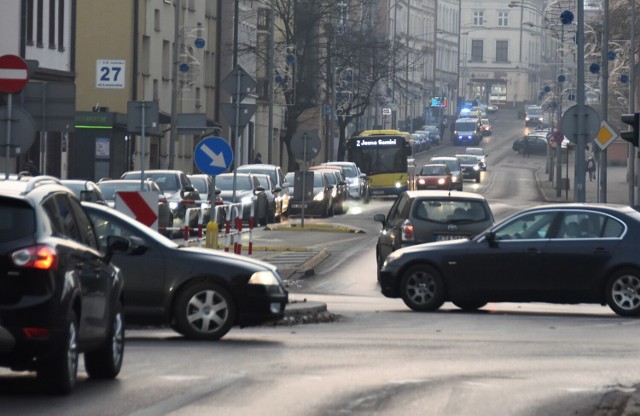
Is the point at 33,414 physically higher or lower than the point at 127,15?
lower

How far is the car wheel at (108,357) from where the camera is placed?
41.9 ft

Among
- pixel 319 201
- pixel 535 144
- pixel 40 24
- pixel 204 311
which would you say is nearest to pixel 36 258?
pixel 204 311

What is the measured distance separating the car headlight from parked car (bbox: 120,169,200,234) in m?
21.2

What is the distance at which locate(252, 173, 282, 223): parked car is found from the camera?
4919cm

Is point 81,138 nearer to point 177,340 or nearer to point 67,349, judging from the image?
point 177,340

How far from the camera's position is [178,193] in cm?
4078

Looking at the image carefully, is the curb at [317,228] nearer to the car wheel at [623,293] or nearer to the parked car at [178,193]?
the parked car at [178,193]

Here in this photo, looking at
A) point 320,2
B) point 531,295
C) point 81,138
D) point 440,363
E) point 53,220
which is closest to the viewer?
point 53,220

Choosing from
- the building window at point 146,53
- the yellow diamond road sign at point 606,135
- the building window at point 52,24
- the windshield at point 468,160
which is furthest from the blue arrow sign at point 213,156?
the windshield at point 468,160

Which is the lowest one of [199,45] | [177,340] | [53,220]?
[177,340]

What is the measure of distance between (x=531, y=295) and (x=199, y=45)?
4217 cm

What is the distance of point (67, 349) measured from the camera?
11.3 metres

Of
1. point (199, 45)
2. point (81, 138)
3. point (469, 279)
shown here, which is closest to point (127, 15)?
point (199, 45)

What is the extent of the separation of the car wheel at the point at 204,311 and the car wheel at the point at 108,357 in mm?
3449
